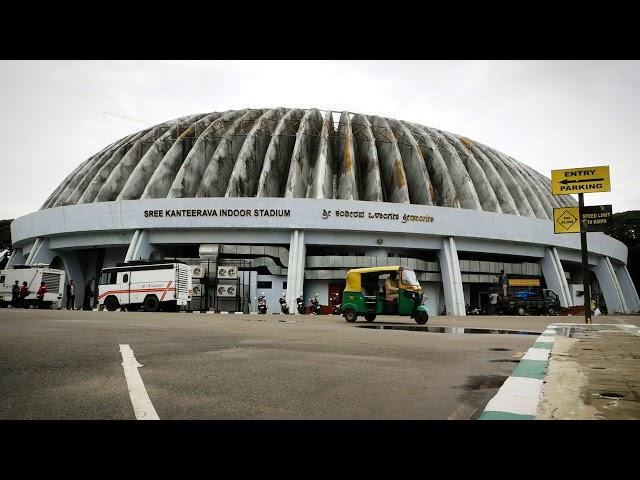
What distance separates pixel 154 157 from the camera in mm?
41688

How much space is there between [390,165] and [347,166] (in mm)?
5333

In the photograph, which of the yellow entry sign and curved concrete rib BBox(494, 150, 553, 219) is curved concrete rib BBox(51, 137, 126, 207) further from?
curved concrete rib BBox(494, 150, 553, 219)

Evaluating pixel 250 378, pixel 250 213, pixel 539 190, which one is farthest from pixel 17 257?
pixel 539 190

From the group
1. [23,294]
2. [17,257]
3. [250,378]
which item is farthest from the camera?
[17,257]

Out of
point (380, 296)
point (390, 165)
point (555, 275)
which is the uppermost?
point (390, 165)

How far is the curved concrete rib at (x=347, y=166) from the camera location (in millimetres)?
36000

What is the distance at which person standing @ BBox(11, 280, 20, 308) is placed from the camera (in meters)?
28.5

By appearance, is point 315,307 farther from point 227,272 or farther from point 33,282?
point 33,282

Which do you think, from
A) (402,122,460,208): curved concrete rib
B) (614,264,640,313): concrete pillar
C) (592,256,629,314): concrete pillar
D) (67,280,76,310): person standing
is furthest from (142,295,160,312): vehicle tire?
(614,264,640,313): concrete pillar

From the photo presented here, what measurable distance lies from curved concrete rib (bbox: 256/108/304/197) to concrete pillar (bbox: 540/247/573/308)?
82.7 feet

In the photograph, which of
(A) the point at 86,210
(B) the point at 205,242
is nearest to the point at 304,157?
(B) the point at 205,242
